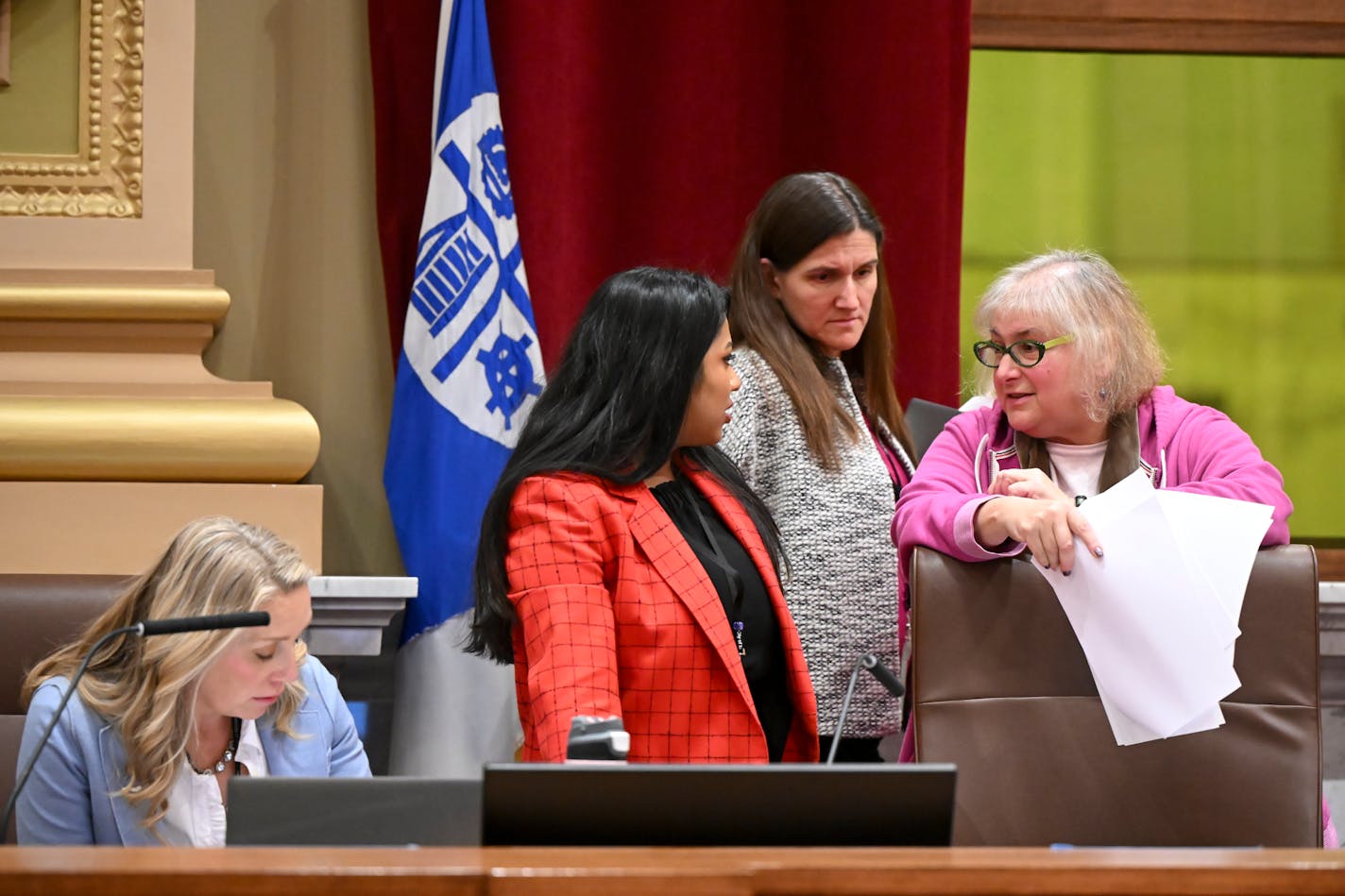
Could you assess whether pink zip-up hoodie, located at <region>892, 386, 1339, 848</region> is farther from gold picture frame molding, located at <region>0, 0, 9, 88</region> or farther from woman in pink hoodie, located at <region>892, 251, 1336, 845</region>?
gold picture frame molding, located at <region>0, 0, 9, 88</region>

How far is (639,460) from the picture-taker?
6.86 ft

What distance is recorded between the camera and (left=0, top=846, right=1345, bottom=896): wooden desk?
991 millimetres

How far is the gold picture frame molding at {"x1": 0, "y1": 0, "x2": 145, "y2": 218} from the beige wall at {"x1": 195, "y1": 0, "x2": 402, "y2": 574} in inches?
9.9

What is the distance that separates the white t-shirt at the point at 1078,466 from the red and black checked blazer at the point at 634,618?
1.66ft

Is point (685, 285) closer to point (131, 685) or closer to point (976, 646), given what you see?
point (976, 646)

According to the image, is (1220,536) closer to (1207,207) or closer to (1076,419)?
(1076,419)

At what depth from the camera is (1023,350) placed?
2.12m

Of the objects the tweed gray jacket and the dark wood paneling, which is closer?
the tweed gray jacket

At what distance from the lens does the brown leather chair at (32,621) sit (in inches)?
91.6

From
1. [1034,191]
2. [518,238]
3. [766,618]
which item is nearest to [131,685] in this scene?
[766,618]

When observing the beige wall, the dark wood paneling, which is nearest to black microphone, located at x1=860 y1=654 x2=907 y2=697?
the beige wall

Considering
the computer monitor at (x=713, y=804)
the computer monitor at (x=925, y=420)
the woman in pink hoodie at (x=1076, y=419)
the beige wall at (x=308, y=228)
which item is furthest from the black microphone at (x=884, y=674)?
the beige wall at (x=308, y=228)

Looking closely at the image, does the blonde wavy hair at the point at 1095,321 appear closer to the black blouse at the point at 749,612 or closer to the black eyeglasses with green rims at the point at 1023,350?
the black eyeglasses with green rims at the point at 1023,350

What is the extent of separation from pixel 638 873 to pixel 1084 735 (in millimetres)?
1045
